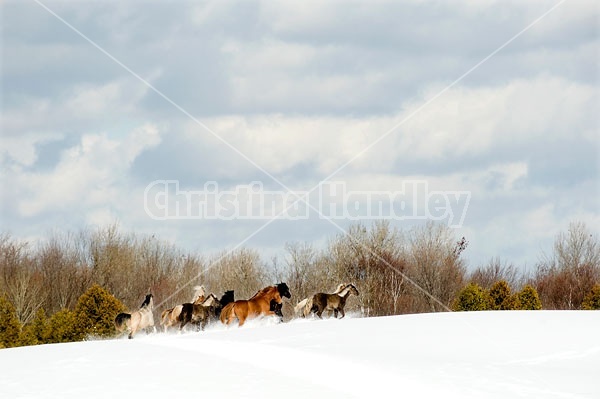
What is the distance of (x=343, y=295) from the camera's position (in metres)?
17.1

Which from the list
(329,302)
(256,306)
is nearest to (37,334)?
(256,306)

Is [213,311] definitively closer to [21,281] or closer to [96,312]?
[96,312]

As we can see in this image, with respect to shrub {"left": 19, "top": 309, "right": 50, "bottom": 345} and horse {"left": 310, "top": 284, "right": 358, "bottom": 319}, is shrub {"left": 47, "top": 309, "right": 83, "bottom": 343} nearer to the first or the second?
shrub {"left": 19, "top": 309, "right": 50, "bottom": 345}

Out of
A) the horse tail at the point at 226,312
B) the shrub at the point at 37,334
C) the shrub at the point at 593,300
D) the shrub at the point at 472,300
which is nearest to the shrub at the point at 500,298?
the shrub at the point at 472,300

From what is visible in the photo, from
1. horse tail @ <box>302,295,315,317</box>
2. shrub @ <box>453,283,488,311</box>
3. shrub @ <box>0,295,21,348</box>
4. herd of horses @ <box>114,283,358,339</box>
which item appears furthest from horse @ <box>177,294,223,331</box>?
shrub @ <box>453,283,488,311</box>

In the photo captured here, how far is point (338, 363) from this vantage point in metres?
9.72

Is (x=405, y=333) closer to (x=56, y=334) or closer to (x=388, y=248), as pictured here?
(x=56, y=334)

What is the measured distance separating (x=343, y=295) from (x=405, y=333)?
16.2ft

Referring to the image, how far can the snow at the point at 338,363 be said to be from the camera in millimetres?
8367

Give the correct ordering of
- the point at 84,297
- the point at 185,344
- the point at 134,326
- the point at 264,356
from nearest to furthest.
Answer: the point at 264,356
the point at 185,344
the point at 134,326
the point at 84,297

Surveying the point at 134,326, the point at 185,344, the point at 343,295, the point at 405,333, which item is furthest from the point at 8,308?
the point at 405,333

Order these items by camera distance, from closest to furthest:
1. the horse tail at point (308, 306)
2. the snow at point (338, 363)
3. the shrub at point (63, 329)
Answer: the snow at point (338, 363) < the horse tail at point (308, 306) < the shrub at point (63, 329)

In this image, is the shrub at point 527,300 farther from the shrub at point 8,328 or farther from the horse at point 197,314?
the shrub at point 8,328

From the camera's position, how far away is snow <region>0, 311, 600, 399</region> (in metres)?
8.37
